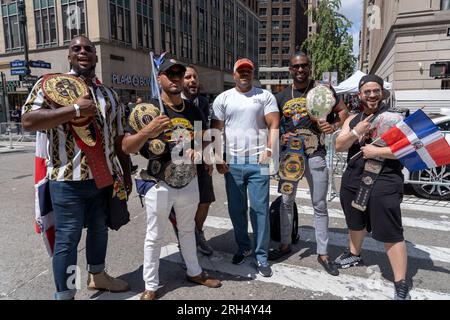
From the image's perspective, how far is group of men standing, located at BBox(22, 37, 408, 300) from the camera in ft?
9.13

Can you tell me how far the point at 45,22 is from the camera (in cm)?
2766

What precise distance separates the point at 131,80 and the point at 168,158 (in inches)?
1093

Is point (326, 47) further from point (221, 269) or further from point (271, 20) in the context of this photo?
point (271, 20)

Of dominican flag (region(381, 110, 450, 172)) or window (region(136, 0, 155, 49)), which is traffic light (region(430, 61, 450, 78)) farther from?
window (region(136, 0, 155, 49))

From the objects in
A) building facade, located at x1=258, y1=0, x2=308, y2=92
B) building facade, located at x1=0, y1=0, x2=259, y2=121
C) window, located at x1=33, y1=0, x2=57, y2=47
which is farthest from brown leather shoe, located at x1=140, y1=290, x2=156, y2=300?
building facade, located at x1=258, y1=0, x2=308, y2=92

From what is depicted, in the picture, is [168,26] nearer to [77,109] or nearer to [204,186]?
[204,186]

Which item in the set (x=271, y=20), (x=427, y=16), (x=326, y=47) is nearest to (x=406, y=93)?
(x=427, y=16)

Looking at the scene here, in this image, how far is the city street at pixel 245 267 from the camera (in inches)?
128

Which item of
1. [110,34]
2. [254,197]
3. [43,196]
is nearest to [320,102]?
[254,197]

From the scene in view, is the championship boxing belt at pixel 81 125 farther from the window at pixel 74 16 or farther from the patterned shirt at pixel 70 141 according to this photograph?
the window at pixel 74 16

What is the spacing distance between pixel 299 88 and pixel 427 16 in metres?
14.0

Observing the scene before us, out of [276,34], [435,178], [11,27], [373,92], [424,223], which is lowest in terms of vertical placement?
[424,223]

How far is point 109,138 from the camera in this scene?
3.01m

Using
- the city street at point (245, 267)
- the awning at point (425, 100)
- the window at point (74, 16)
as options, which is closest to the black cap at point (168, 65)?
the city street at point (245, 267)
